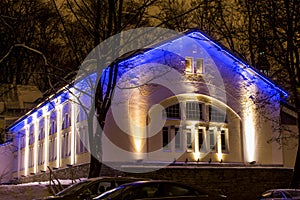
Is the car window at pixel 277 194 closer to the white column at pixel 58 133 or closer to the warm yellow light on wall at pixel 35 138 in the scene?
the white column at pixel 58 133

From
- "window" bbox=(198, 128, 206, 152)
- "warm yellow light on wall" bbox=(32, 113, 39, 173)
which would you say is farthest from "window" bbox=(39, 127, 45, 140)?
"window" bbox=(198, 128, 206, 152)

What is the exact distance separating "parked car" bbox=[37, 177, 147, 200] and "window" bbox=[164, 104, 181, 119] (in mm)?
11940

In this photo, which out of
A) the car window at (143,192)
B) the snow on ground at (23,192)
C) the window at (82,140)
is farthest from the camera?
the window at (82,140)

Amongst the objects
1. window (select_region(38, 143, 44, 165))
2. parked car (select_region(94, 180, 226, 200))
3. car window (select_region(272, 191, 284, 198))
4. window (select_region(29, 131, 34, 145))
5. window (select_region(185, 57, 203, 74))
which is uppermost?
window (select_region(185, 57, 203, 74))

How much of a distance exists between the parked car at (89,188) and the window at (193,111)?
1312cm

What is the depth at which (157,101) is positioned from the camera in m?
30.1

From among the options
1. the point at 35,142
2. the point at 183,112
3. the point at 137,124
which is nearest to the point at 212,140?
the point at 183,112

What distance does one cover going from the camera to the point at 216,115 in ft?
106

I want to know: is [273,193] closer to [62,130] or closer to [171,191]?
[171,191]

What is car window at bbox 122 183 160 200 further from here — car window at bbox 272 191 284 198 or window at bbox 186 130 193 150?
window at bbox 186 130 193 150

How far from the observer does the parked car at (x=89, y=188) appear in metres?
16.9

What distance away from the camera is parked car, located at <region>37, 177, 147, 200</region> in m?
16.9

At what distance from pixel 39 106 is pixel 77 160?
6.78 m

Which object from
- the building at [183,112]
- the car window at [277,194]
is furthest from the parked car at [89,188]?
the building at [183,112]
